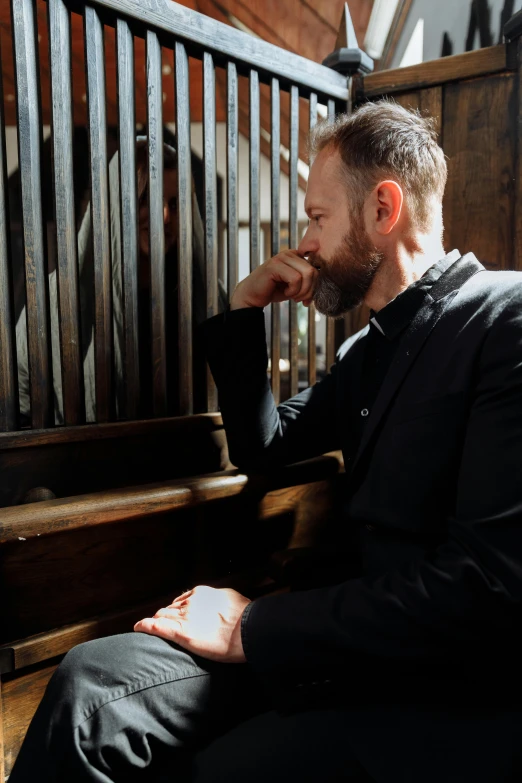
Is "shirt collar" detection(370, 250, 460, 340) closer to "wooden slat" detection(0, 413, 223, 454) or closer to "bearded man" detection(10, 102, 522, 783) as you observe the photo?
"bearded man" detection(10, 102, 522, 783)

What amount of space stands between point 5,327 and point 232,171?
0.80 meters

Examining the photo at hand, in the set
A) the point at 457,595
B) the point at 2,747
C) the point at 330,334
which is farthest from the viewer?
the point at 330,334

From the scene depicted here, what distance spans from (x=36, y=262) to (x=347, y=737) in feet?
3.71

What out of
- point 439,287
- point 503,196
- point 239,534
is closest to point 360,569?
point 239,534

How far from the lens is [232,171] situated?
1742mm

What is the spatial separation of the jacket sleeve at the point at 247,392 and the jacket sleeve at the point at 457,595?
0.56 meters

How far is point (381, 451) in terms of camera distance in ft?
3.89

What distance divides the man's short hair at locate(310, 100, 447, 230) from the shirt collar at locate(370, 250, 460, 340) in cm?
16

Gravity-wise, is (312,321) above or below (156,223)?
below

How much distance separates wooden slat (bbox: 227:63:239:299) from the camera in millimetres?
1713

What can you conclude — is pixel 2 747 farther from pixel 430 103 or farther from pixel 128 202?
pixel 430 103

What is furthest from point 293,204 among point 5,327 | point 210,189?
point 5,327

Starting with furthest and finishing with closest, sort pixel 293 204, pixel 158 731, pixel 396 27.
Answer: pixel 396 27 → pixel 293 204 → pixel 158 731

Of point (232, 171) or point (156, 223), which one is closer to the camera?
point (156, 223)
